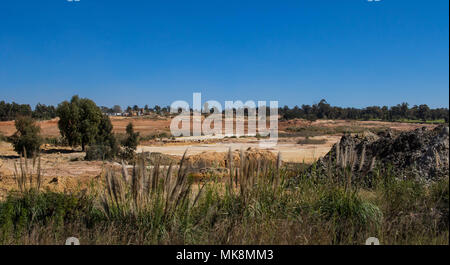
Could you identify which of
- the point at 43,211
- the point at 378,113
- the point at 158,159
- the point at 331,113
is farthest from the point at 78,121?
the point at 331,113

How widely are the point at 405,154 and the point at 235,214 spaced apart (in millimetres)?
4775

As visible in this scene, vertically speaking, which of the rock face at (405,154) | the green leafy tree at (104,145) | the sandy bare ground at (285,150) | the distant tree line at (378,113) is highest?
the distant tree line at (378,113)

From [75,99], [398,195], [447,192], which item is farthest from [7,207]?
[75,99]

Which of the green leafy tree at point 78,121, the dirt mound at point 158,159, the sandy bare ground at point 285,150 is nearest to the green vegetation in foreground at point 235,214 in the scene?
the dirt mound at point 158,159

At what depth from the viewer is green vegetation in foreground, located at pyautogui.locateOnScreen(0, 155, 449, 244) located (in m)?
4.33

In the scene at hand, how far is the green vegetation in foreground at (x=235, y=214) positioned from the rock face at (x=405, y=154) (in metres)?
0.57

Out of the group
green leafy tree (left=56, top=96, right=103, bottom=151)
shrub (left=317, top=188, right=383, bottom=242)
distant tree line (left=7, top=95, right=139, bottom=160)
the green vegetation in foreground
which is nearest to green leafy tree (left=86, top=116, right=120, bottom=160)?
distant tree line (left=7, top=95, right=139, bottom=160)

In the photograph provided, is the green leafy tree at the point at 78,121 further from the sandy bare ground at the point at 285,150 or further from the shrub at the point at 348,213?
the shrub at the point at 348,213

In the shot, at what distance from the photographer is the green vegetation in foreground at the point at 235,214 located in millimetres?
4332

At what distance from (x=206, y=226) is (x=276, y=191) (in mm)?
1204

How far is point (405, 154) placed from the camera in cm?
763

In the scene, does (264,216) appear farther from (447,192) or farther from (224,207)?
(447,192)
